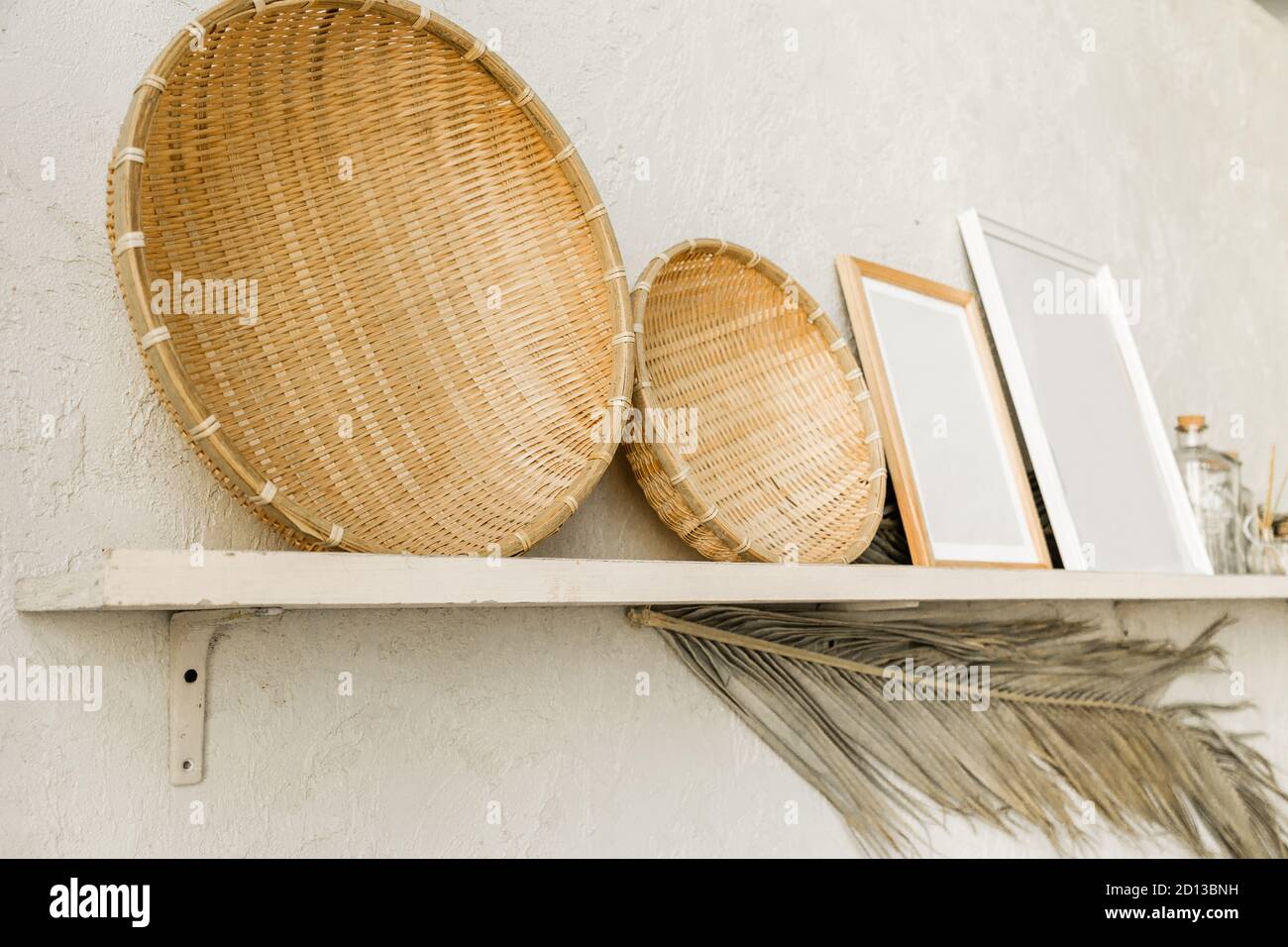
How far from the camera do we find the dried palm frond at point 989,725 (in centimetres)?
102

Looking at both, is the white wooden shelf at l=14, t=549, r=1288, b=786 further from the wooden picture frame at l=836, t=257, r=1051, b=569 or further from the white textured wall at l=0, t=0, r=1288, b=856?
the wooden picture frame at l=836, t=257, r=1051, b=569

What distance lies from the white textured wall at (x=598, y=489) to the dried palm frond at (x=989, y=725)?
0.04 metres

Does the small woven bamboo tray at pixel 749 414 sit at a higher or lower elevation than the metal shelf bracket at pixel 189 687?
higher

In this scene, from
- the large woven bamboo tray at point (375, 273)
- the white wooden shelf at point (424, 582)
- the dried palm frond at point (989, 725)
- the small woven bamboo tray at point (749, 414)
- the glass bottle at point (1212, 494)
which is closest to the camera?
the white wooden shelf at point (424, 582)

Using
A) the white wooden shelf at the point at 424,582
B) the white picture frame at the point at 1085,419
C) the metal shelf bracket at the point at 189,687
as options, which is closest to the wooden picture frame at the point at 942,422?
the white picture frame at the point at 1085,419

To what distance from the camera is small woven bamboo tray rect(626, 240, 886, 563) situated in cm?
90

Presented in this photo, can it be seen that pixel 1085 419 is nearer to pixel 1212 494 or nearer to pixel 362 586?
pixel 1212 494

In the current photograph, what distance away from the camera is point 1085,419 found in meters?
1.38

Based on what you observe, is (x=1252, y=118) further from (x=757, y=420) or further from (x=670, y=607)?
(x=670, y=607)

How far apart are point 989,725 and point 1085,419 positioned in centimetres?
43

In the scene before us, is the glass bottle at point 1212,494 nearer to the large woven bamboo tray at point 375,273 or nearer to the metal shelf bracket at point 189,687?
the large woven bamboo tray at point 375,273

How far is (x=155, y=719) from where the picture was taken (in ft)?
2.31
